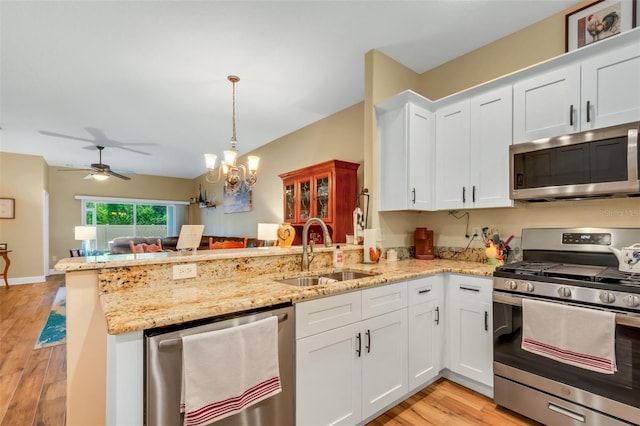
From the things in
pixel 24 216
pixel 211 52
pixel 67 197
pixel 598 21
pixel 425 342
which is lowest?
pixel 425 342

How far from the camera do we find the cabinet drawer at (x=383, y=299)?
5.78ft

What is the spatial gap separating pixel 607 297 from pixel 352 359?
1352mm

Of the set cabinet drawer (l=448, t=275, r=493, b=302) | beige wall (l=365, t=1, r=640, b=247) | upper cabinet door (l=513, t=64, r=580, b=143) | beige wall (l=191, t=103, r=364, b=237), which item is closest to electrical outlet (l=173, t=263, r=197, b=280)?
beige wall (l=365, t=1, r=640, b=247)

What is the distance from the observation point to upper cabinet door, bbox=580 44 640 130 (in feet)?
5.77

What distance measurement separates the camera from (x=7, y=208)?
590 centimetres

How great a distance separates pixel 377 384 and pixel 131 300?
4.77ft

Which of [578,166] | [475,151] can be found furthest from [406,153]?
[578,166]

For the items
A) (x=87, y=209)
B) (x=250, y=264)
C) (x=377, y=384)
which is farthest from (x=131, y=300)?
(x=87, y=209)

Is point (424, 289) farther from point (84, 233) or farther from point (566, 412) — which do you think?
point (84, 233)

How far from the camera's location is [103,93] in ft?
11.6

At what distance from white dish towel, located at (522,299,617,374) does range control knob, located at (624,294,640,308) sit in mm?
82

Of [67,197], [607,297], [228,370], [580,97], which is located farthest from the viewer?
[67,197]

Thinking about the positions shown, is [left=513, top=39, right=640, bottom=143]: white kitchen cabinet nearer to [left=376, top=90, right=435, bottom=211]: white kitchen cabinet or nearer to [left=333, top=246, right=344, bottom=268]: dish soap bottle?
[left=376, top=90, right=435, bottom=211]: white kitchen cabinet

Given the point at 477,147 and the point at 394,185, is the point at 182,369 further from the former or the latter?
the point at 477,147
